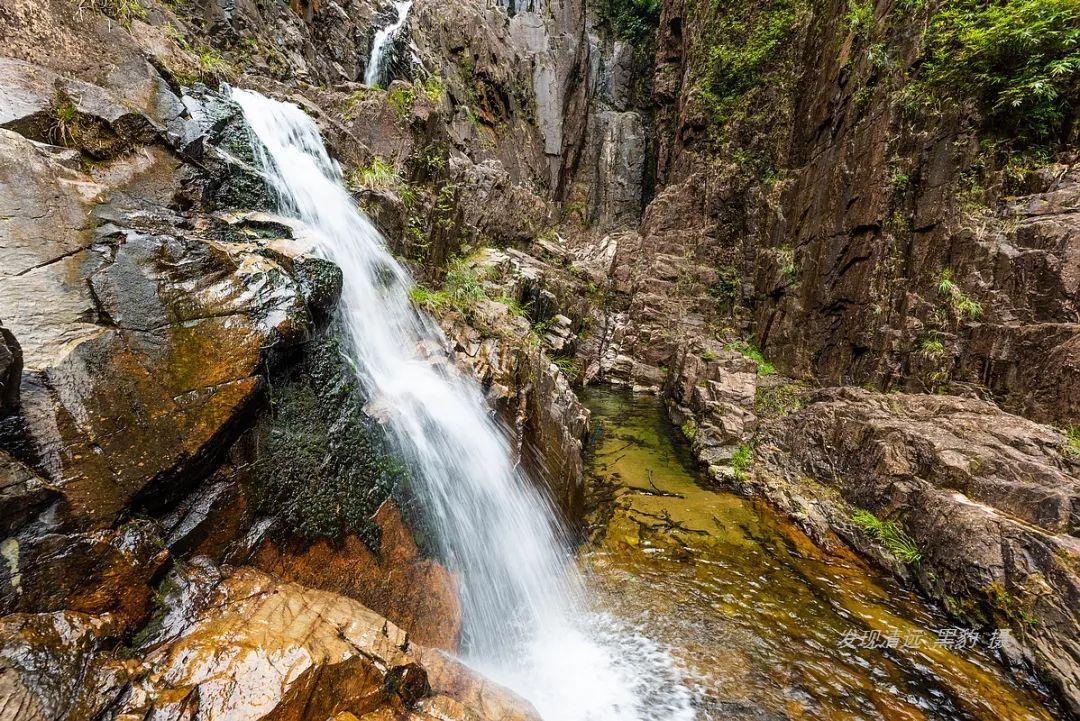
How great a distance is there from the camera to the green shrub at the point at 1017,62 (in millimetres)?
6711

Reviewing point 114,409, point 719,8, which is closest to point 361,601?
point 114,409

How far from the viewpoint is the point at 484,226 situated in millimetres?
14414

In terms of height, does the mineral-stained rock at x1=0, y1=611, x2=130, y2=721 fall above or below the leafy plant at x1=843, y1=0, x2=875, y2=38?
below

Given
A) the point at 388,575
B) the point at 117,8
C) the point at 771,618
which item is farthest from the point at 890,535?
the point at 117,8

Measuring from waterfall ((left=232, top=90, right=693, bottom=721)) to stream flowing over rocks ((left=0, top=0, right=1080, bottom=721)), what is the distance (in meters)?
0.04

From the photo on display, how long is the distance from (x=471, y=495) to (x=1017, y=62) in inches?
471

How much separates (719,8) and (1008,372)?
62.4ft

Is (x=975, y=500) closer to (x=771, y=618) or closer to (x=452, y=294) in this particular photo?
(x=771, y=618)

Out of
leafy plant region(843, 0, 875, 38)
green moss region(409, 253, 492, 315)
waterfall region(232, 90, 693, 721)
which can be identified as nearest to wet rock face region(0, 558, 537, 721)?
waterfall region(232, 90, 693, 721)

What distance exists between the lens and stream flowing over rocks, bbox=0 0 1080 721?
2553mm

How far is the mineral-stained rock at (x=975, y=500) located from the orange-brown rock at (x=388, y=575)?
→ 6242mm

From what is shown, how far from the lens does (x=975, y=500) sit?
5.46 meters

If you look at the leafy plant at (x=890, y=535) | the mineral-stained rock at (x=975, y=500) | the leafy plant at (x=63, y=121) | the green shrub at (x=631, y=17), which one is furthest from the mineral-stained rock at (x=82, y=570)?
the green shrub at (x=631, y=17)

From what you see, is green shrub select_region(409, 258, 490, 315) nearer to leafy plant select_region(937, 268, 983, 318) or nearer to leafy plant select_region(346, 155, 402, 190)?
leafy plant select_region(346, 155, 402, 190)
